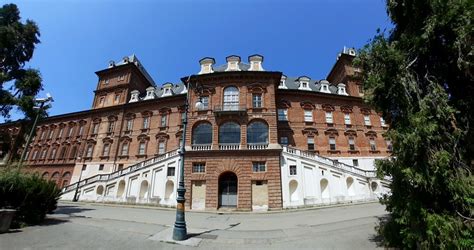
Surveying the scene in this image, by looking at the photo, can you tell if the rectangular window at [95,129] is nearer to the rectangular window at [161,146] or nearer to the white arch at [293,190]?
the rectangular window at [161,146]

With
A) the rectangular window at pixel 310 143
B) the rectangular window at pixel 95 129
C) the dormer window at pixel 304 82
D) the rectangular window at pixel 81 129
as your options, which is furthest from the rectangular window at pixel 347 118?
the rectangular window at pixel 81 129

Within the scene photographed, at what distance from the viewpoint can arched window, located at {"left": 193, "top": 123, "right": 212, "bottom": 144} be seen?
2400 centimetres

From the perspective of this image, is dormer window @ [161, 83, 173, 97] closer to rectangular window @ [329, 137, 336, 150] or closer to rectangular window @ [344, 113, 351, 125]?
rectangular window @ [329, 137, 336, 150]

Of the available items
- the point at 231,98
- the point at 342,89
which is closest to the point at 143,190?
the point at 231,98

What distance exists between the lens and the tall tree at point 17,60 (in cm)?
1695

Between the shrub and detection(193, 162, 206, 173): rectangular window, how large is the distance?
12.3m

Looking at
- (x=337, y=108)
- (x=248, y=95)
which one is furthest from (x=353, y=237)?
(x=337, y=108)

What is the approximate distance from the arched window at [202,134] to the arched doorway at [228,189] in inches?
167

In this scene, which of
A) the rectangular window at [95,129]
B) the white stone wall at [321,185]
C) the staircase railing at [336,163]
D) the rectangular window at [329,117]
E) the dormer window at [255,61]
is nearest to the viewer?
the white stone wall at [321,185]

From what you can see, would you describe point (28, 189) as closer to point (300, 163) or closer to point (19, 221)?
point (19, 221)

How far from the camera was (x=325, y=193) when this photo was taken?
21312 mm

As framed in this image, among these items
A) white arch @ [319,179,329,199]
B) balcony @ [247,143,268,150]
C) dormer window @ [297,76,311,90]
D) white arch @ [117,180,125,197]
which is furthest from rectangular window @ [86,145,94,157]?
dormer window @ [297,76,311,90]

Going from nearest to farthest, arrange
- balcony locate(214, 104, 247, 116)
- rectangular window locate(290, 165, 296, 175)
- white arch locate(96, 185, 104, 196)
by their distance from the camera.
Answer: rectangular window locate(290, 165, 296, 175) < balcony locate(214, 104, 247, 116) < white arch locate(96, 185, 104, 196)

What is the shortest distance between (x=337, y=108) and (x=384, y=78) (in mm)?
24371
